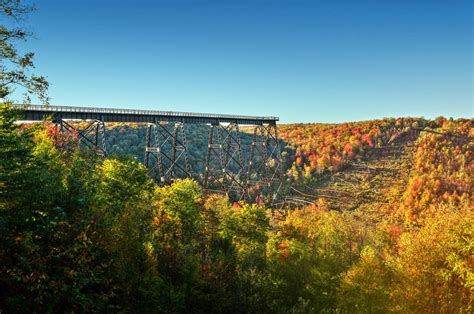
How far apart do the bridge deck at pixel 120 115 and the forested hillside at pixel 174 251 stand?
161 cm

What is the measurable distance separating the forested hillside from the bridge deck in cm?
161

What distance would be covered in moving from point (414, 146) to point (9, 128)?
10808cm

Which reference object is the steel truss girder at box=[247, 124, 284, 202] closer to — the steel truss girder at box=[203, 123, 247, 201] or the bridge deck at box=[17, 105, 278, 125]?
the steel truss girder at box=[203, 123, 247, 201]

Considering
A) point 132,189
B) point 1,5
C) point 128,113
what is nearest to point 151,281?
point 132,189

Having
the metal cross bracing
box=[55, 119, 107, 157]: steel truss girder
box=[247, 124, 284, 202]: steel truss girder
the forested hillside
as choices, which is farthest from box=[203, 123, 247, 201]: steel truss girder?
box=[55, 119, 107, 157]: steel truss girder

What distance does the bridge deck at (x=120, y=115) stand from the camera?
26.3 m

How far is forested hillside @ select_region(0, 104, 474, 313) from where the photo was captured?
973 cm

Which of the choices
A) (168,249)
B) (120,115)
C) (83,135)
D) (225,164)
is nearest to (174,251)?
(168,249)

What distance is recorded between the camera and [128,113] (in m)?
32.3

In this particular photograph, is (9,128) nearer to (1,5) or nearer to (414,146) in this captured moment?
(1,5)

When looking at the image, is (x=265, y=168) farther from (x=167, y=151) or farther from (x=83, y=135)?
(x=167, y=151)

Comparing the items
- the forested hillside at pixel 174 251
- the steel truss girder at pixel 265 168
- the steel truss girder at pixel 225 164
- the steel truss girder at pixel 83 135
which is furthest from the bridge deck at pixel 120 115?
the steel truss girder at pixel 265 168

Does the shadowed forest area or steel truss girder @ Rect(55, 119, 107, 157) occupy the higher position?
steel truss girder @ Rect(55, 119, 107, 157)

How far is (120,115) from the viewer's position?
31.7 m
